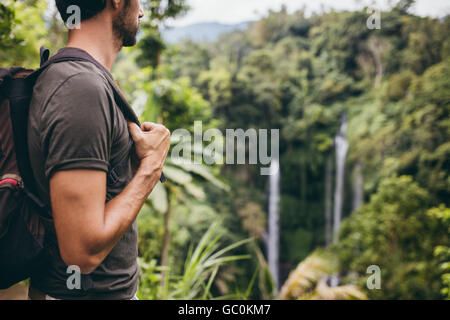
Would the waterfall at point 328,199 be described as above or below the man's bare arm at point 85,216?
below

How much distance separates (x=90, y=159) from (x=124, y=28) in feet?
1.40

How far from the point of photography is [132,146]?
2.77ft

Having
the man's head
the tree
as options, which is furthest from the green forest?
the man's head

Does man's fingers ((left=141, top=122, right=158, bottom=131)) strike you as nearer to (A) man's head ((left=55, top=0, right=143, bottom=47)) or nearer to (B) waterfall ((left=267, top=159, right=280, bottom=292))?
(A) man's head ((left=55, top=0, right=143, bottom=47))

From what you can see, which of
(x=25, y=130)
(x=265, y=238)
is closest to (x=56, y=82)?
(x=25, y=130)

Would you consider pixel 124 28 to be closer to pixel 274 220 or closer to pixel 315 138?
pixel 274 220

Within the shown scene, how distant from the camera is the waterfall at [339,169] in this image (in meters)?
17.3

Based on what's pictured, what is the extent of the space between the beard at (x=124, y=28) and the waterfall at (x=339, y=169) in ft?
57.5

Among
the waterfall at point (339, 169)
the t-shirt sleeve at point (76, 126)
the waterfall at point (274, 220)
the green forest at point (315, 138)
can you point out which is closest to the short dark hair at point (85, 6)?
the t-shirt sleeve at point (76, 126)

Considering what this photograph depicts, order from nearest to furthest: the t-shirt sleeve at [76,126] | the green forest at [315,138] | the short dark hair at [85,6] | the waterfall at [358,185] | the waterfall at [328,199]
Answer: the t-shirt sleeve at [76,126] < the short dark hair at [85,6] < the green forest at [315,138] < the waterfall at [358,185] < the waterfall at [328,199]

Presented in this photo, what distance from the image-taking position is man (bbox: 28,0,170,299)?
630mm

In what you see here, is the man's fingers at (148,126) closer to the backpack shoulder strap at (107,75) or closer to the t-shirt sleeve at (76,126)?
the backpack shoulder strap at (107,75)

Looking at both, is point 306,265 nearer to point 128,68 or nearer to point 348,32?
point 348,32

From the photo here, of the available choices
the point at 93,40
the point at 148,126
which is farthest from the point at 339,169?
the point at 93,40
